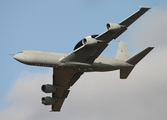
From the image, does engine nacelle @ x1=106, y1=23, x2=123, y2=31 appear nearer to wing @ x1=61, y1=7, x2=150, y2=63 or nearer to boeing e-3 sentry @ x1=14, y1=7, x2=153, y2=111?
boeing e-3 sentry @ x1=14, y1=7, x2=153, y2=111

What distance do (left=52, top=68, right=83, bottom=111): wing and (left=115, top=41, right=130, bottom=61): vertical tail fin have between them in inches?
256

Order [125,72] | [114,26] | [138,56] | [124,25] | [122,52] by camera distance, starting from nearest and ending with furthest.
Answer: [114,26] < [124,25] < [138,56] < [125,72] < [122,52]

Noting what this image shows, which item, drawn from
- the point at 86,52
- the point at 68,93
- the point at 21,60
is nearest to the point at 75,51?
the point at 86,52

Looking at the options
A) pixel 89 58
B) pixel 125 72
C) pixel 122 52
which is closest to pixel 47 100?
pixel 89 58

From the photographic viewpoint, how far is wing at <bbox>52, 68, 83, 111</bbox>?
8688cm

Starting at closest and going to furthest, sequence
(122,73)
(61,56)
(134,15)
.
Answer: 1. (134,15)
2. (61,56)
3. (122,73)

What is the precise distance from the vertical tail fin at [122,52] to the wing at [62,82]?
6499mm

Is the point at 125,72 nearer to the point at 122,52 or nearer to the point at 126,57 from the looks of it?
the point at 126,57

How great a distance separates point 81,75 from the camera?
87.6 m

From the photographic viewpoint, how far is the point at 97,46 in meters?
78.2

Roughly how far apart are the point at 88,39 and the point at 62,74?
11.9 meters

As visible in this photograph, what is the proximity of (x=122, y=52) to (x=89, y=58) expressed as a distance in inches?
339

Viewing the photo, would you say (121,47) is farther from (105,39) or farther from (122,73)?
(105,39)

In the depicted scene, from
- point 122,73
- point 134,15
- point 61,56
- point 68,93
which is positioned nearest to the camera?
point 134,15
